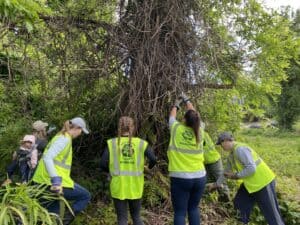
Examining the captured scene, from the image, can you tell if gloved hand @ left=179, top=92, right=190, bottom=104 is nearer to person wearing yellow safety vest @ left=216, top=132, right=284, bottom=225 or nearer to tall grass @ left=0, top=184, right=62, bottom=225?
person wearing yellow safety vest @ left=216, top=132, right=284, bottom=225

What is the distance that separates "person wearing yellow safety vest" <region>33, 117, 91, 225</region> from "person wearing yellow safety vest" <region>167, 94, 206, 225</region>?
3.84ft

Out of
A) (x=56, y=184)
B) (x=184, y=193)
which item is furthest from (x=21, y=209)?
(x=184, y=193)

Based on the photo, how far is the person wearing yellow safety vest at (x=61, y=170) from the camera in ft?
16.2

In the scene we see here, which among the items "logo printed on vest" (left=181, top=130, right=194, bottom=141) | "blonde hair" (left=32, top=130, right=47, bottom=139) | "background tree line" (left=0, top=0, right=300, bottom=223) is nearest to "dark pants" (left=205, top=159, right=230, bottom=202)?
"background tree line" (left=0, top=0, right=300, bottom=223)

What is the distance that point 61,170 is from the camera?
5.11 metres

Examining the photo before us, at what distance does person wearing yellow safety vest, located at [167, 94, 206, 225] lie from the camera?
542 centimetres

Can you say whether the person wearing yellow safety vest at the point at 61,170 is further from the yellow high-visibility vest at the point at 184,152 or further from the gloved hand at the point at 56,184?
the yellow high-visibility vest at the point at 184,152

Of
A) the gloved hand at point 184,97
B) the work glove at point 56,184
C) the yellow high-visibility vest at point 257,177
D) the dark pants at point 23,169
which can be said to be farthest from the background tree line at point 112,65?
the work glove at point 56,184

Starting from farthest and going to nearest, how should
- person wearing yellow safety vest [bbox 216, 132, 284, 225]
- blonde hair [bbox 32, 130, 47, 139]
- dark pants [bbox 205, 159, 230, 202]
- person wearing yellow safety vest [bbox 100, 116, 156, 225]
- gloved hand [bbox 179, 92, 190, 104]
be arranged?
dark pants [bbox 205, 159, 230, 202], gloved hand [bbox 179, 92, 190, 104], blonde hair [bbox 32, 130, 47, 139], person wearing yellow safety vest [bbox 216, 132, 284, 225], person wearing yellow safety vest [bbox 100, 116, 156, 225]

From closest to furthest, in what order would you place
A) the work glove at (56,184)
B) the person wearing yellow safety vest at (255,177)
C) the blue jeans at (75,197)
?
the work glove at (56,184), the blue jeans at (75,197), the person wearing yellow safety vest at (255,177)

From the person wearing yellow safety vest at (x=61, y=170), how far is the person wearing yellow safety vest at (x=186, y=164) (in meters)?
1.17

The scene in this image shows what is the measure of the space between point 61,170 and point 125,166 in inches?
31.7

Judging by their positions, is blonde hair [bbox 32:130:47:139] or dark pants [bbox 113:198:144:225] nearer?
dark pants [bbox 113:198:144:225]

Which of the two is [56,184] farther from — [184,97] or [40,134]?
[184,97]
